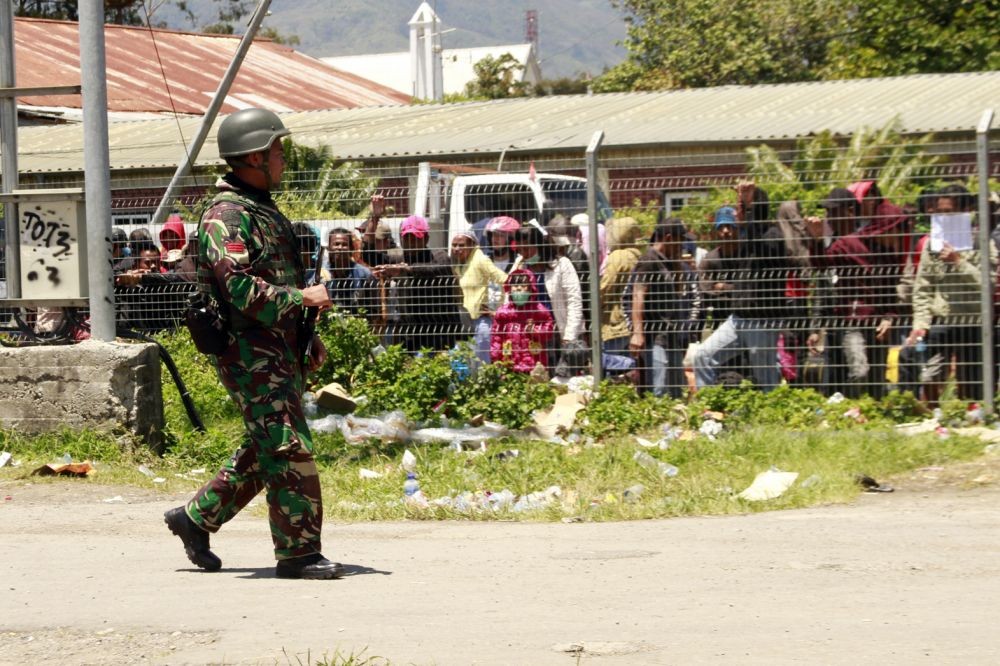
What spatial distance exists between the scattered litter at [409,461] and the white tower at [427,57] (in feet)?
139

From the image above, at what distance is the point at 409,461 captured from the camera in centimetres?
969

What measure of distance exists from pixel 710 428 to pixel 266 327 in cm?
512

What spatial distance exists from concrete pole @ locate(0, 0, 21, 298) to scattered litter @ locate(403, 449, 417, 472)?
3.19m

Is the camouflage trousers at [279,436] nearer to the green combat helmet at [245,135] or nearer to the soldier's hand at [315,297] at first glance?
the soldier's hand at [315,297]

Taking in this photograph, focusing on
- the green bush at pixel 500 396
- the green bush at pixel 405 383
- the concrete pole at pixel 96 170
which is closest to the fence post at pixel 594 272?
the green bush at pixel 500 396

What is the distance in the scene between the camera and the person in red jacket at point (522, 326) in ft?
37.3

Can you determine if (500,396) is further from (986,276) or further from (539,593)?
(539,593)

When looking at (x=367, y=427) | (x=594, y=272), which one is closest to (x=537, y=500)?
(x=367, y=427)

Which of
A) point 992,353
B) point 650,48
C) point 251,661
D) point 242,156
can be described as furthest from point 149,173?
point 650,48

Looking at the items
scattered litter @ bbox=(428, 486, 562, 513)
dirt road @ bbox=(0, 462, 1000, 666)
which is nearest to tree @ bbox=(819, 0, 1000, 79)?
scattered litter @ bbox=(428, 486, 562, 513)

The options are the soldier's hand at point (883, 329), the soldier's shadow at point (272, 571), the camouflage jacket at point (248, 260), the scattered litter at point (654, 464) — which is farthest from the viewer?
the soldier's hand at point (883, 329)

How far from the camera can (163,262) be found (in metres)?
12.6

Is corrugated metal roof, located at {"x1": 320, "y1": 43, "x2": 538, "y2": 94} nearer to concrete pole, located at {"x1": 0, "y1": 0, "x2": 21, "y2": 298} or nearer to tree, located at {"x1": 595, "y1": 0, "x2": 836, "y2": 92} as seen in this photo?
tree, located at {"x1": 595, "y1": 0, "x2": 836, "y2": 92}

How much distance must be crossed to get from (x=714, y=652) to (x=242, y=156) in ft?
9.75
